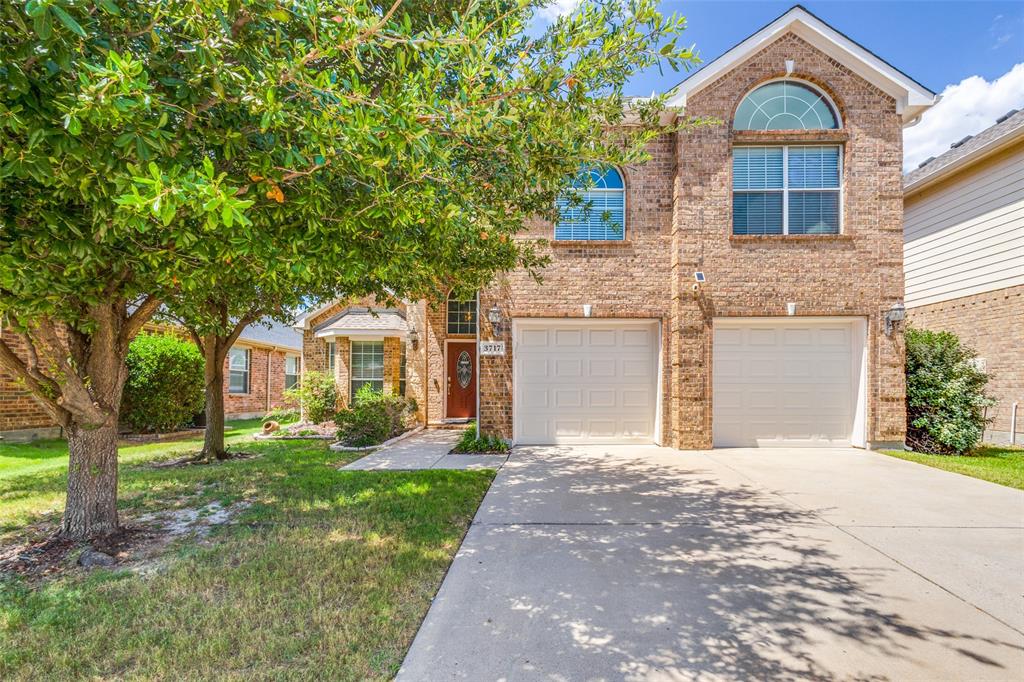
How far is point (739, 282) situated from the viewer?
861cm

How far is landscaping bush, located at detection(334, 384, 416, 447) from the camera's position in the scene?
9469 mm

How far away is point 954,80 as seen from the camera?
344 inches

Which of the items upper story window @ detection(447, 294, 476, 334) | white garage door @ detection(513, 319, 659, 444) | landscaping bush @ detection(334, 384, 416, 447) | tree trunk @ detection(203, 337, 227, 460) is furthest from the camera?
upper story window @ detection(447, 294, 476, 334)

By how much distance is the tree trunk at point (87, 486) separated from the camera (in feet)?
13.6

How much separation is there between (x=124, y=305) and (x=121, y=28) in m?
2.95

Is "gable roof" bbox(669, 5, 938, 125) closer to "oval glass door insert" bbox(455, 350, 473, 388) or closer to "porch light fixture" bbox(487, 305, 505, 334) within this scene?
"porch light fixture" bbox(487, 305, 505, 334)

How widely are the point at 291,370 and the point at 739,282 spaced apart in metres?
18.2

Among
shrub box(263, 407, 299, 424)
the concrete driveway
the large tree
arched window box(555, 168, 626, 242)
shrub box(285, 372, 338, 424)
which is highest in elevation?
arched window box(555, 168, 626, 242)

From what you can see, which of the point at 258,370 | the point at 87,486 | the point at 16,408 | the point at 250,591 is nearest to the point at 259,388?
the point at 258,370

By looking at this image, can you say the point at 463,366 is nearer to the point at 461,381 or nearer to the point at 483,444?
the point at 461,381

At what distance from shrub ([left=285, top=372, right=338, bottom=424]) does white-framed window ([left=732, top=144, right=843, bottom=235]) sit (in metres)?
10.5

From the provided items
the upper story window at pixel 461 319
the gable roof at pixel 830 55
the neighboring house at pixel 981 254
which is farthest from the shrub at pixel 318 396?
the neighboring house at pixel 981 254

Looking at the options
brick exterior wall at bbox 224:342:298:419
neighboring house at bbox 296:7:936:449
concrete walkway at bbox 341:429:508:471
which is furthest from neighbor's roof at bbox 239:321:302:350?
neighboring house at bbox 296:7:936:449

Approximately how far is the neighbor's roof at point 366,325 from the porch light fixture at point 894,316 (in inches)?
419
